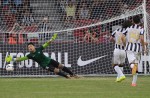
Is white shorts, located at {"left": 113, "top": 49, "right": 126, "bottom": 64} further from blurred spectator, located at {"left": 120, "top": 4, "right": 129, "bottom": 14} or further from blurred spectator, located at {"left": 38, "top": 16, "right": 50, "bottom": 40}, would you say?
blurred spectator, located at {"left": 38, "top": 16, "right": 50, "bottom": 40}

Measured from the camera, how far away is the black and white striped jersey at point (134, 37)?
1877cm

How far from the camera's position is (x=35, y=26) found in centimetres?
2594

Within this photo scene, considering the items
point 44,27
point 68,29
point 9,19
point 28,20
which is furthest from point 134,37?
point 9,19

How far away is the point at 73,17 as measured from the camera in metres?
26.0

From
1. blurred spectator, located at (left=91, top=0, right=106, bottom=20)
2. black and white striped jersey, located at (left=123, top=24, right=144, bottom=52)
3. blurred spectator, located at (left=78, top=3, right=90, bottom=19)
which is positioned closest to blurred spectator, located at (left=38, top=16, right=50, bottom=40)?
blurred spectator, located at (left=78, top=3, right=90, bottom=19)

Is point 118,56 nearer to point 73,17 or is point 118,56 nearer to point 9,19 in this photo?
point 73,17

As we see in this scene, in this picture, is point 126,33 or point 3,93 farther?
point 126,33

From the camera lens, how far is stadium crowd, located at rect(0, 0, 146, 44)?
25.2 meters

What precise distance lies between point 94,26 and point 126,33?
6.49m

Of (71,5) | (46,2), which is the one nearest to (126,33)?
(71,5)

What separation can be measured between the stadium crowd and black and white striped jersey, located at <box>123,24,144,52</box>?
5947 millimetres

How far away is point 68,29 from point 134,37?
6925mm

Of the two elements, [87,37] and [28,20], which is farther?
[28,20]

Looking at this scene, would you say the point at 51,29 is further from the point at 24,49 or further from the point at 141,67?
the point at 141,67
